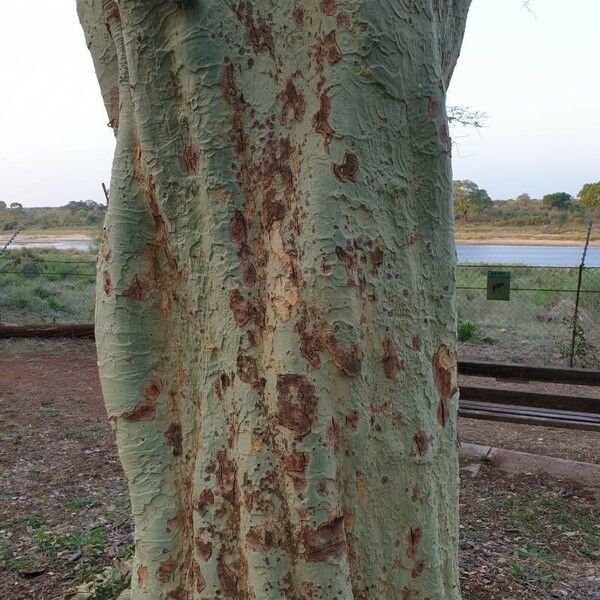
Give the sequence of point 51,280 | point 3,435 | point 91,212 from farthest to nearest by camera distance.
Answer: point 91,212 < point 51,280 < point 3,435

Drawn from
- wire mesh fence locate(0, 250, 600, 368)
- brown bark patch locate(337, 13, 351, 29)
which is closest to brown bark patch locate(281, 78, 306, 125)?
brown bark patch locate(337, 13, 351, 29)

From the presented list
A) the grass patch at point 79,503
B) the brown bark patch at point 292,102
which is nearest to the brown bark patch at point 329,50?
the brown bark patch at point 292,102

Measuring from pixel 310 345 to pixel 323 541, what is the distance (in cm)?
58

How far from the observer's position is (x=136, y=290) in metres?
2.33

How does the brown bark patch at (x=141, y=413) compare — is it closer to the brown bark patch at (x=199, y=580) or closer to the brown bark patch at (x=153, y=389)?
the brown bark patch at (x=153, y=389)

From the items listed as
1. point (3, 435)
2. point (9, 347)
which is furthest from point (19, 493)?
point (9, 347)

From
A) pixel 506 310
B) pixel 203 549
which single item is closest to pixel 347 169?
pixel 203 549

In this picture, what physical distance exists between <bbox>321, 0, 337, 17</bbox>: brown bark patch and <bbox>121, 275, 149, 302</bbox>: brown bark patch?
104cm

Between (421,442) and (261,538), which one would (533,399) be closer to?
(421,442)

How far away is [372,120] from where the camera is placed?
209 cm

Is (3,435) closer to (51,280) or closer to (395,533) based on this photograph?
(395,533)

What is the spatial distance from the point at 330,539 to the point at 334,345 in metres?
0.57

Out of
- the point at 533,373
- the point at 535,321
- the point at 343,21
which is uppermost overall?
the point at 343,21

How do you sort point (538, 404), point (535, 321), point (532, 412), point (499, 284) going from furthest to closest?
1. point (535, 321)
2. point (499, 284)
3. point (538, 404)
4. point (532, 412)
